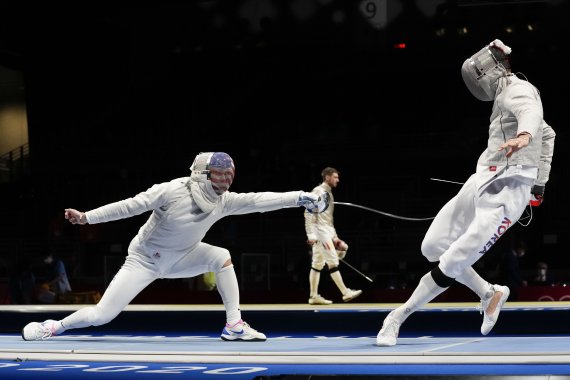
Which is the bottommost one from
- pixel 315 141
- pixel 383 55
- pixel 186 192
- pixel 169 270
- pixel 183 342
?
pixel 183 342

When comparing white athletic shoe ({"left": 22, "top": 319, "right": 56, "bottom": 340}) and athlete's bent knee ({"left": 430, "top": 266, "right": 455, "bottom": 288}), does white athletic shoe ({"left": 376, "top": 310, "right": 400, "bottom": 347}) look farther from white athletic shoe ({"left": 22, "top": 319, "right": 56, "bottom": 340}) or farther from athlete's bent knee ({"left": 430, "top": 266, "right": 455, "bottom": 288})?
white athletic shoe ({"left": 22, "top": 319, "right": 56, "bottom": 340})

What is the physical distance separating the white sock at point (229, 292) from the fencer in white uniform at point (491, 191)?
42.3 inches

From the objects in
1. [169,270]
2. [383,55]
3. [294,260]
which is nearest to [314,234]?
[169,270]

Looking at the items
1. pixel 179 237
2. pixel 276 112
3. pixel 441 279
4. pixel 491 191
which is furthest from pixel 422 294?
pixel 276 112

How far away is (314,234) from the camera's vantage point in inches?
385

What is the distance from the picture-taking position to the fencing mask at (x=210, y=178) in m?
5.33

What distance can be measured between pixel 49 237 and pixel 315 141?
515cm

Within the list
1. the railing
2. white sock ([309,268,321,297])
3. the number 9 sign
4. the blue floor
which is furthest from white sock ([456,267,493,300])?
the railing

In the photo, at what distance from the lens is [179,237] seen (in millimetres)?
5477

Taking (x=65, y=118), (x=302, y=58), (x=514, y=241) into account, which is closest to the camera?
(x=514, y=241)

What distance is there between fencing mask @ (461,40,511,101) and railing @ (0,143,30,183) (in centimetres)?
1461

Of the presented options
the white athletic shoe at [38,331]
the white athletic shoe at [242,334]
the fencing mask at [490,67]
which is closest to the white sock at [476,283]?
the fencing mask at [490,67]

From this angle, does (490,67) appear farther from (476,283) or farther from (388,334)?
(388,334)

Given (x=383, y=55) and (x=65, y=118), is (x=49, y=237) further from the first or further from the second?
(x=383, y=55)
